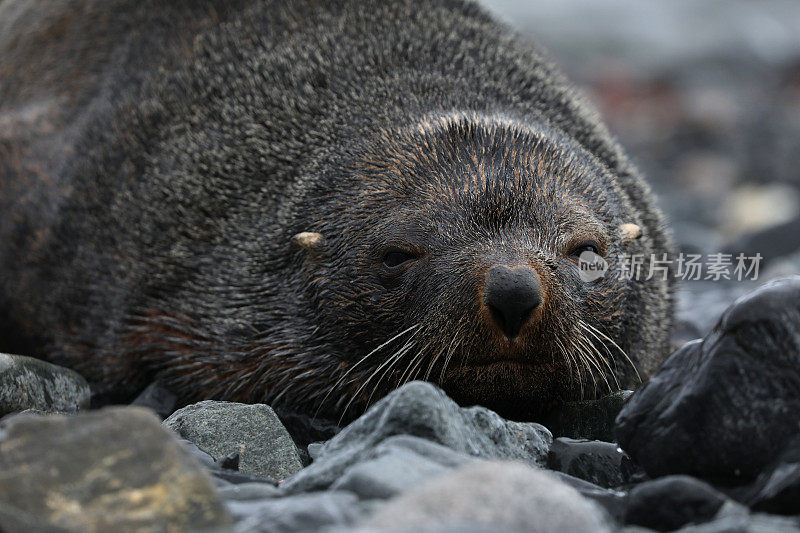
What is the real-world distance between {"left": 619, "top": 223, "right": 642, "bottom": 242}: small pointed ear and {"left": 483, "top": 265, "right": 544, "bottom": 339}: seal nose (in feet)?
4.62

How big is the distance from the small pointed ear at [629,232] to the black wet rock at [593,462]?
1767 millimetres

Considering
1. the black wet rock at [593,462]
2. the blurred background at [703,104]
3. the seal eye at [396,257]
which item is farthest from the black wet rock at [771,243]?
the black wet rock at [593,462]

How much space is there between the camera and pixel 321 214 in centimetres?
584

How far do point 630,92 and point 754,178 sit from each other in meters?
8.77

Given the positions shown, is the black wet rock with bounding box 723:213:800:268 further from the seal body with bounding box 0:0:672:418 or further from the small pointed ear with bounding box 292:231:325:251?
the small pointed ear with bounding box 292:231:325:251

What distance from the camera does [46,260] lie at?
23.9 feet

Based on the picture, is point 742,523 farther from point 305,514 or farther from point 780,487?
point 305,514

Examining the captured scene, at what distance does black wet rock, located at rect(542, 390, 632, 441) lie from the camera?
194 inches

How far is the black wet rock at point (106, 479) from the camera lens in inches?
110

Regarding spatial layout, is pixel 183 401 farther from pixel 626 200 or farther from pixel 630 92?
pixel 630 92

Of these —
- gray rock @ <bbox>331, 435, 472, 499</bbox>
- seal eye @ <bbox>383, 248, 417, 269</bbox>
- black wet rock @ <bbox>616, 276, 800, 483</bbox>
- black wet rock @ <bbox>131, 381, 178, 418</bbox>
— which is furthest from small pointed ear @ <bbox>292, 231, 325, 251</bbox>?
black wet rock @ <bbox>616, 276, 800, 483</bbox>

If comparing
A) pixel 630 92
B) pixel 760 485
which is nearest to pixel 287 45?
pixel 760 485

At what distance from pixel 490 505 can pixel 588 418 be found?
250cm

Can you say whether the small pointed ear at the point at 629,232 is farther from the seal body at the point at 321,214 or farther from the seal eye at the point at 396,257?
the seal eye at the point at 396,257
